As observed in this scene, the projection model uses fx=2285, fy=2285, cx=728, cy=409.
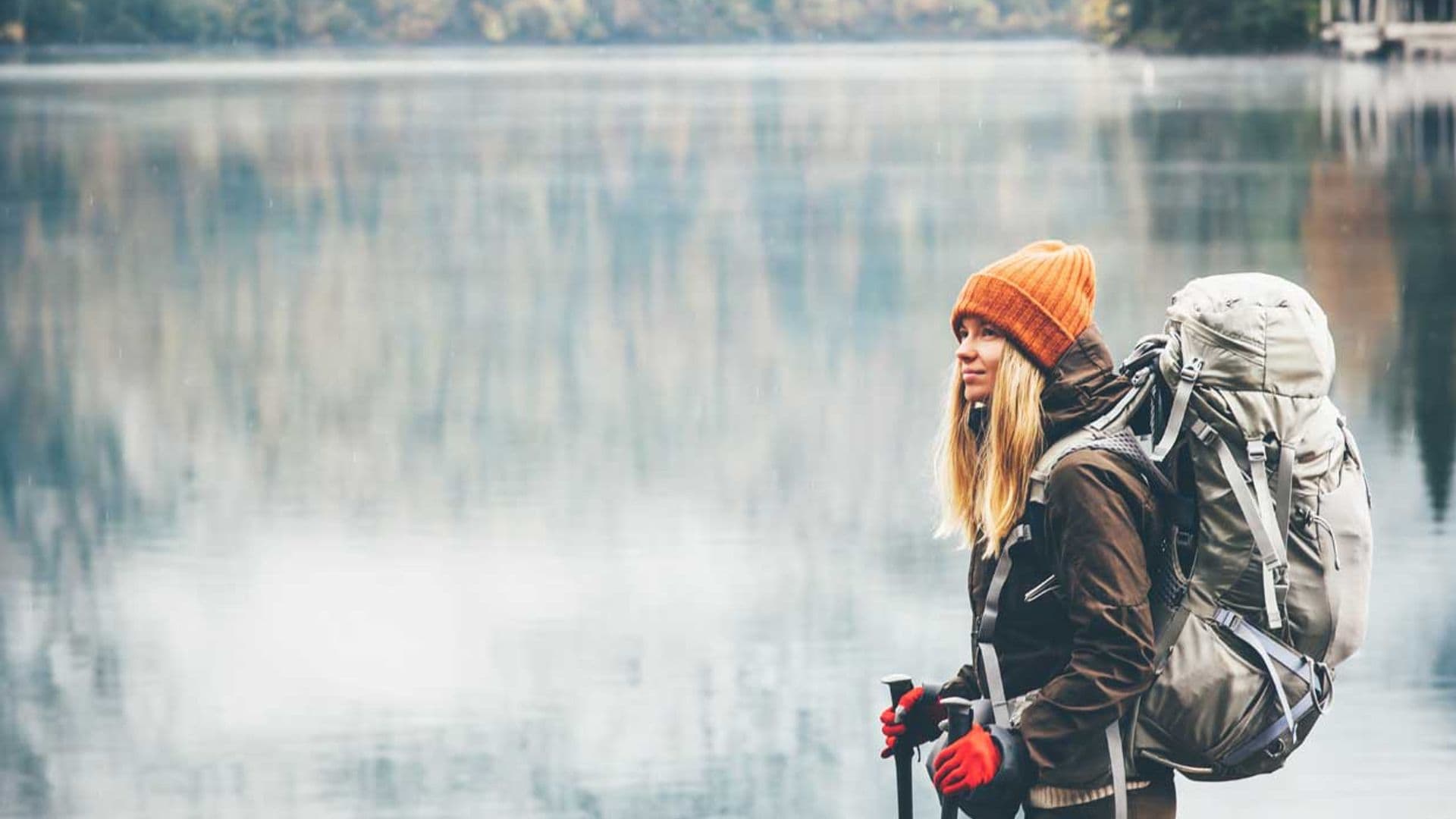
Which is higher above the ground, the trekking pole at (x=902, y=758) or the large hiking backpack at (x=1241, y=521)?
the large hiking backpack at (x=1241, y=521)

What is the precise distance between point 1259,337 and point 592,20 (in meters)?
160

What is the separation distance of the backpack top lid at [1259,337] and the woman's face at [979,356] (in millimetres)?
300

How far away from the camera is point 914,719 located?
3648mm

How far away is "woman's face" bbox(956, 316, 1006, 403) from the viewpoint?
3465 millimetres

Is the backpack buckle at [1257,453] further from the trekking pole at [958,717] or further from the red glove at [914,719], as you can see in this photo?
the red glove at [914,719]

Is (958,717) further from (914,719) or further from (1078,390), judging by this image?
(1078,390)

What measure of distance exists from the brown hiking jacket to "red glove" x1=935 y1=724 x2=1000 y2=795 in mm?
82

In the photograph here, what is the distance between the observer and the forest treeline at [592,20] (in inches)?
4332

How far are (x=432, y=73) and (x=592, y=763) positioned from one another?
91.8 meters

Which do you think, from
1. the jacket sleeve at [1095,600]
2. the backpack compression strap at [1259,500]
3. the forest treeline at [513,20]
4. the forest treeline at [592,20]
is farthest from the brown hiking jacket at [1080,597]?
the forest treeline at [513,20]

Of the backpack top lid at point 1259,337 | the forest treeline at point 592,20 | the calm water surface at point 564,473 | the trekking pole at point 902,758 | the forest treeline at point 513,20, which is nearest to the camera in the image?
the backpack top lid at point 1259,337

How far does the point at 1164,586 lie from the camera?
341 centimetres

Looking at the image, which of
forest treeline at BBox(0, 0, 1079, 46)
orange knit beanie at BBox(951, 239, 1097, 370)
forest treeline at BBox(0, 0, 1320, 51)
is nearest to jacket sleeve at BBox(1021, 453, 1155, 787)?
orange knit beanie at BBox(951, 239, 1097, 370)

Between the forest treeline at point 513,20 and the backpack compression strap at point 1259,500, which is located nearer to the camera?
the backpack compression strap at point 1259,500
